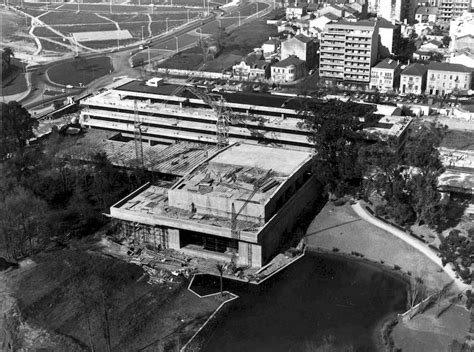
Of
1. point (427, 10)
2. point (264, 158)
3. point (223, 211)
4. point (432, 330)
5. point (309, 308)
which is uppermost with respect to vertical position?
point (427, 10)

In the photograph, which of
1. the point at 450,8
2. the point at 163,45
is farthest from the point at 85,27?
the point at 450,8

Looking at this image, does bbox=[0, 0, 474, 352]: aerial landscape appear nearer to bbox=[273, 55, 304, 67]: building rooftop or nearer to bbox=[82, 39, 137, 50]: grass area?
bbox=[273, 55, 304, 67]: building rooftop

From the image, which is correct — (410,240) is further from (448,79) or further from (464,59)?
(464,59)

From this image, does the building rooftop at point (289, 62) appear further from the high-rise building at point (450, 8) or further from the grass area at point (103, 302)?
the grass area at point (103, 302)

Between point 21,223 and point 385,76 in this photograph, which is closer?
point 21,223

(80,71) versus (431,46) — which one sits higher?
(431,46)

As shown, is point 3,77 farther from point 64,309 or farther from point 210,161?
point 64,309

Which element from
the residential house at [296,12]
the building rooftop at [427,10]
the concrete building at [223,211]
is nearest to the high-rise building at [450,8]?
the building rooftop at [427,10]

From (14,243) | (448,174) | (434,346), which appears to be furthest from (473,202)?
(14,243)
